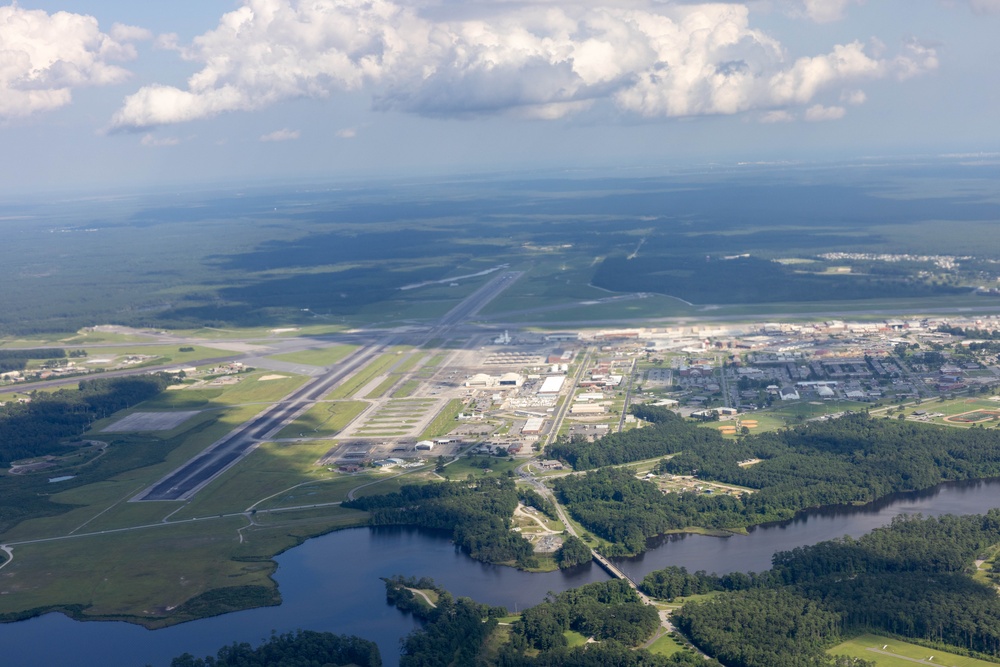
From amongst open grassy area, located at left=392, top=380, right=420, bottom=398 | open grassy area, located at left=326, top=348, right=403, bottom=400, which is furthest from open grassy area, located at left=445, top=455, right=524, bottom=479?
open grassy area, located at left=326, top=348, right=403, bottom=400

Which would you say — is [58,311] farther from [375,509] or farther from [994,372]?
[994,372]

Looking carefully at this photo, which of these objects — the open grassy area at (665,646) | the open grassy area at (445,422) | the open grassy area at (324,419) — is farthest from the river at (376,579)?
the open grassy area at (324,419)

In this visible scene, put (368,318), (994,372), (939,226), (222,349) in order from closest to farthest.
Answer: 1. (994,372)
2. (222,349)
3. (368,318)
4. (939,226)

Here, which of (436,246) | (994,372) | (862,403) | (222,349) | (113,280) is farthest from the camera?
(436,246)

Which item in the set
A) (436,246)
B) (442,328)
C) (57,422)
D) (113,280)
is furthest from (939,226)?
(57,422)

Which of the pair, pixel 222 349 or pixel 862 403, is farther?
pixel 222 349

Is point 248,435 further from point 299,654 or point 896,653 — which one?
point 896,653
